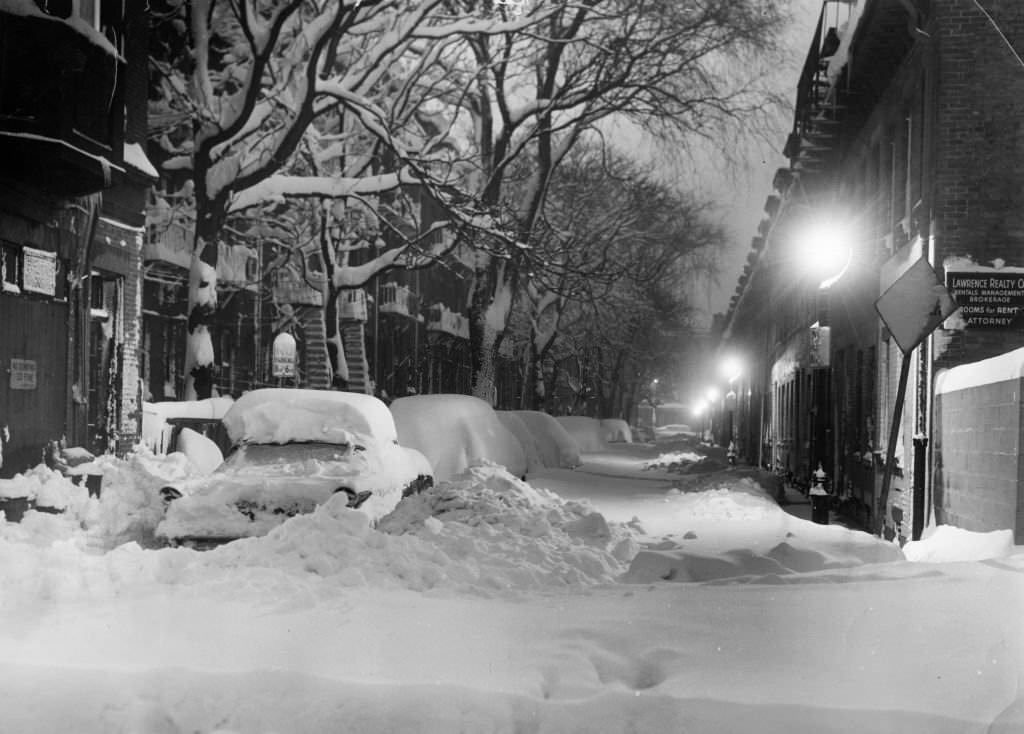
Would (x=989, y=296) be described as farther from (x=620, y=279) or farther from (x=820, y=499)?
(x=620, y=279)

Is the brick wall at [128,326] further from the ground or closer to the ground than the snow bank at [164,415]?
further from the ground

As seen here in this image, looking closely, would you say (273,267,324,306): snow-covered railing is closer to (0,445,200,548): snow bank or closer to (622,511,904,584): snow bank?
(0,445,200,548): snow bank

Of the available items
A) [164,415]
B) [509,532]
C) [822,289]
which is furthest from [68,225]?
[822,289]

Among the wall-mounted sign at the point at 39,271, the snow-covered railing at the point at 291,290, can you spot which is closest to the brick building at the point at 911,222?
the wall-mounted sign at the point at 39,271

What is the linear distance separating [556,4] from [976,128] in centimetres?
866

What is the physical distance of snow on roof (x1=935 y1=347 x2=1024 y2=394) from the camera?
8.98 meters

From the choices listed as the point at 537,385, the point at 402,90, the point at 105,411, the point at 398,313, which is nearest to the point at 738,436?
the point at 537,385

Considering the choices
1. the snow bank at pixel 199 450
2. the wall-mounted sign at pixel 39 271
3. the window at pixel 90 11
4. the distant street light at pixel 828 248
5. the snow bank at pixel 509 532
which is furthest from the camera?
the distant street light at pixel 828 248

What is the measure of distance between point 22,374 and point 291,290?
915 inches

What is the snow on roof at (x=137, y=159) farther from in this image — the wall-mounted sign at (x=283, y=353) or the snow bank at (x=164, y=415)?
the wall-mounted sign at (x=283, y=353)

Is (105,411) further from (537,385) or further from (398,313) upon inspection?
(398,313)

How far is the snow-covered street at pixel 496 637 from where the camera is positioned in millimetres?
4941

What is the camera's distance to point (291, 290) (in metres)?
36.5

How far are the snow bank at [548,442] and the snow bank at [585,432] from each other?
10.6 metres
